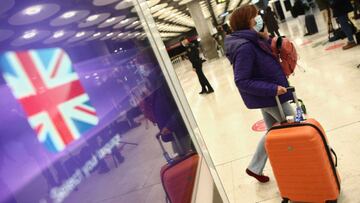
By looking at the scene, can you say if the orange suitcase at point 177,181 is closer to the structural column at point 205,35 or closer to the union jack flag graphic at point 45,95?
the union jack flag graphic at point 45,95

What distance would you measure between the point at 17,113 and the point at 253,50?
6.57 feet

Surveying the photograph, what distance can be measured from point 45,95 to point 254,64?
6.35ft

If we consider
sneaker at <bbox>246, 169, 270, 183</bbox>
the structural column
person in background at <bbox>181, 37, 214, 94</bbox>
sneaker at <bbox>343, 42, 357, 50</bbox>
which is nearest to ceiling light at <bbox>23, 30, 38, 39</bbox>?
sneaker at <bbox>246, 169, 270, 183</bbox>

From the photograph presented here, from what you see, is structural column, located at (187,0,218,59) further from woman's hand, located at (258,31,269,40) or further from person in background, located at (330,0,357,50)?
woman's hand, located at (258,31,269,40)

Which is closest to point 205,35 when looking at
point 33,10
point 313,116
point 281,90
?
point 313,116

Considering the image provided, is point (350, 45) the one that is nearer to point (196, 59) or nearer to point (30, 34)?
point (196, 59)

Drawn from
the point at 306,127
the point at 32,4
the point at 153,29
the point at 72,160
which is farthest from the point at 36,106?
the point at 306,127

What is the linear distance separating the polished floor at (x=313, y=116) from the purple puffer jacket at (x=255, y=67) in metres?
0.87

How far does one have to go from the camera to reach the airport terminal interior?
893 millimetres

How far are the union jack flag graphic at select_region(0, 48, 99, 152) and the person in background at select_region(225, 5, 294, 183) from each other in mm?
1710

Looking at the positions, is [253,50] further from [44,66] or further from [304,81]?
[304,81]

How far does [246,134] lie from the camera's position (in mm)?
4383

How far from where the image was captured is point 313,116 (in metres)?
4.09

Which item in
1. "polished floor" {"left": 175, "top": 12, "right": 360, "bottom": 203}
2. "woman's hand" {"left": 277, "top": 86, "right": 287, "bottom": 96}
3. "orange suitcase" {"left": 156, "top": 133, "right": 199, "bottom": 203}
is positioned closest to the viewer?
"orange suitcase" {"left": 156, "top": 133, "right": 199, "bottom": 203}
